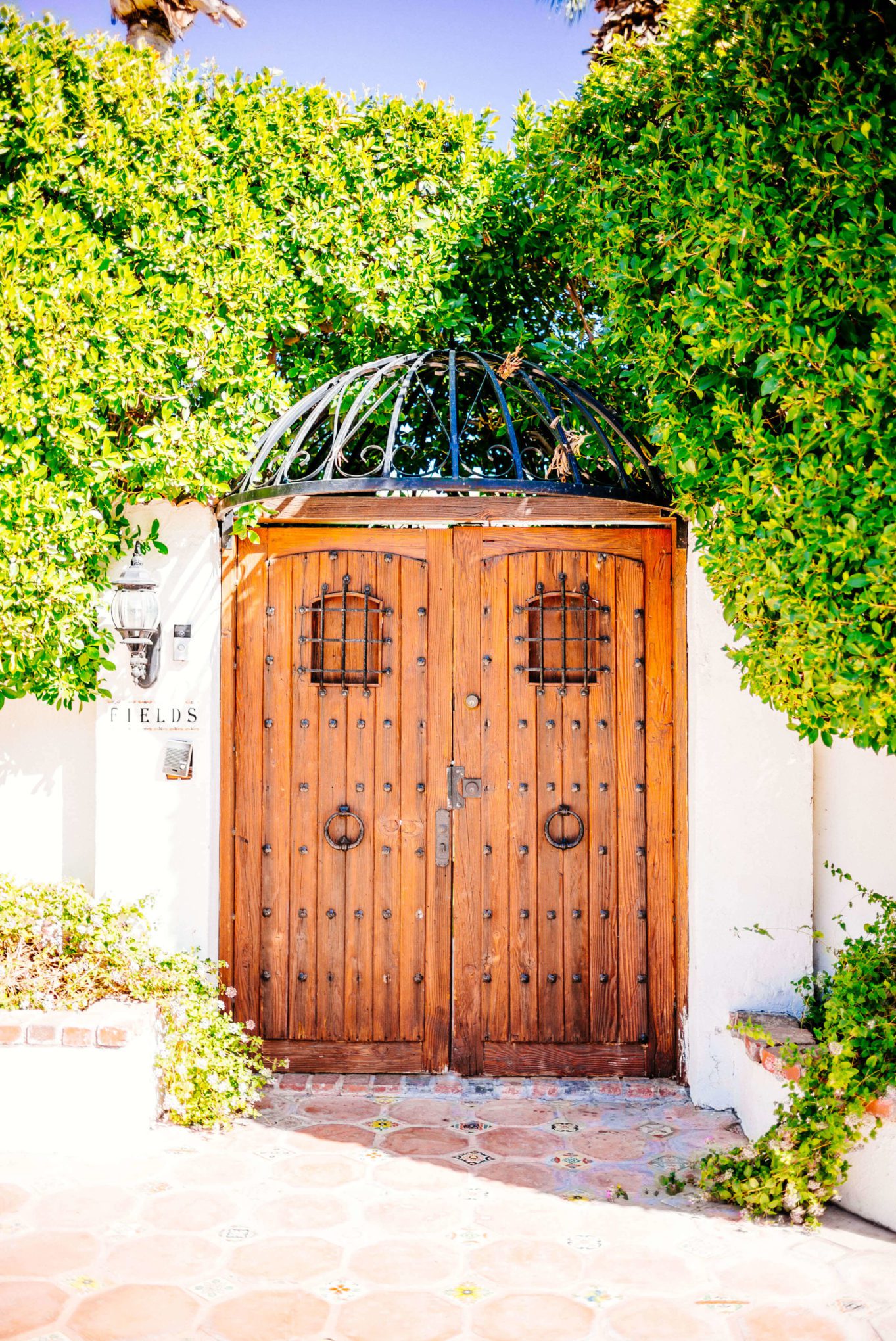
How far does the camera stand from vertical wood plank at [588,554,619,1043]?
4609mm

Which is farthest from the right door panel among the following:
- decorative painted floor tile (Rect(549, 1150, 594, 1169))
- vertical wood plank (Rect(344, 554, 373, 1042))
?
decorative painted floor tile (Rect(549, 1150, 594, 1169))

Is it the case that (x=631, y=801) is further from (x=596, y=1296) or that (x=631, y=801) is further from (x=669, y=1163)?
(x=596, y=1296)

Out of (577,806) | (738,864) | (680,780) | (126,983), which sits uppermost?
(680,780)

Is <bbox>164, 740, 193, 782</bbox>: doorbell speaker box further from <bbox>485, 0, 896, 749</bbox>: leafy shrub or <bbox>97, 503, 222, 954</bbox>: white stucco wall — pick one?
<bbox>485, 0, 896, 749</bbox>: leafy shrub

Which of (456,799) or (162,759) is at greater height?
(162,759)

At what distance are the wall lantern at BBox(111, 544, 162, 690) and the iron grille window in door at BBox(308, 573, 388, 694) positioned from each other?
0.76m

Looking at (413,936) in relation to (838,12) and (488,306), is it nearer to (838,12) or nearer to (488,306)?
(488,306)

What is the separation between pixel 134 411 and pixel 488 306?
6.44 ft

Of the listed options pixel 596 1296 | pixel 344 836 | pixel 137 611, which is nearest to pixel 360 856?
pixel 344 836

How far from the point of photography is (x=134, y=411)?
4445 millimetres

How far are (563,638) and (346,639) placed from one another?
3.44ft

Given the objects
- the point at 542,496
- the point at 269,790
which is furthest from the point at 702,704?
the point at 269,790

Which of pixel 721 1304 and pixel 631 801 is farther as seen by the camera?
pixel 631 801

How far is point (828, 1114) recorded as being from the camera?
3.24m
